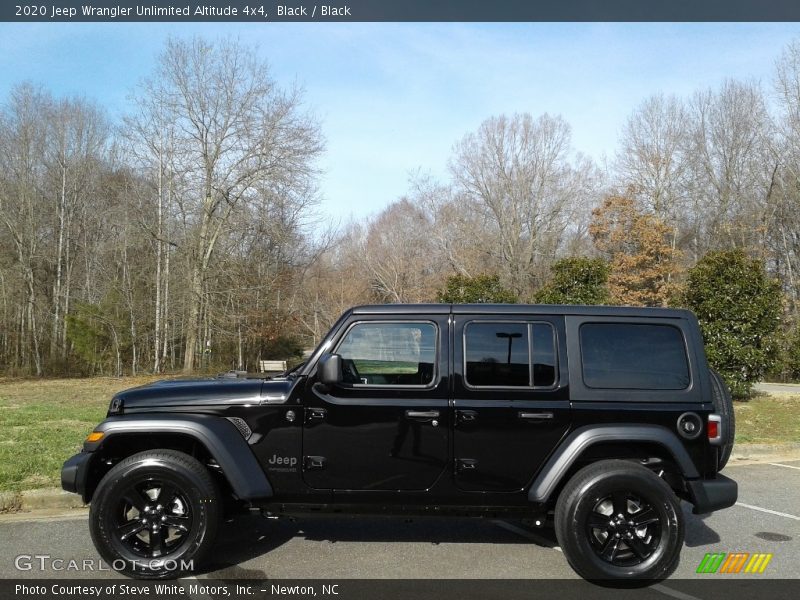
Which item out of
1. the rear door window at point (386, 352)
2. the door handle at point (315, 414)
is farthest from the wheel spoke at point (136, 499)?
the rear door window at point (386, 352)

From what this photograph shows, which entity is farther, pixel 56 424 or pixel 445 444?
pixel 56 424

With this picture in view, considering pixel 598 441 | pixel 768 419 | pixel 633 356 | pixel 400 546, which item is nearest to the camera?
pixel 598 441

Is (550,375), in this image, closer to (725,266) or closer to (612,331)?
(612,331)

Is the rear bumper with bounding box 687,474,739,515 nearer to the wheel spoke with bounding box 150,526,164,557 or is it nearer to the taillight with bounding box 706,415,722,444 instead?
the taillight with bounding box 706,415,722,444

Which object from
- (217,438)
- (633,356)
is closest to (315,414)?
(217,438)

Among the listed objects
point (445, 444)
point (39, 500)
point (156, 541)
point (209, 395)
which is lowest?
point (39, 500)

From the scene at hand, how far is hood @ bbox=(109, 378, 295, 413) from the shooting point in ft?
15.7

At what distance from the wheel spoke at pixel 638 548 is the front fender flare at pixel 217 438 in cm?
254

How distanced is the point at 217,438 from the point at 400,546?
1.78 metres

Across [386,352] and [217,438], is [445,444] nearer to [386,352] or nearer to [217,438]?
[386,352]

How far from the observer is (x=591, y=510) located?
4609 mm

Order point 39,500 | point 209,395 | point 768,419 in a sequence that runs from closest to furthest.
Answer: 1. point 209,395
2. point 39,500
3. point 768,419

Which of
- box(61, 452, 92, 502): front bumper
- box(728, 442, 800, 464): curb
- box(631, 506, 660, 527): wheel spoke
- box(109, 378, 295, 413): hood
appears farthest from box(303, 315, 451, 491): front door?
box(728, 442, 800, 464): curb

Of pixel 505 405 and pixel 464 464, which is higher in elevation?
pixel 505 405
